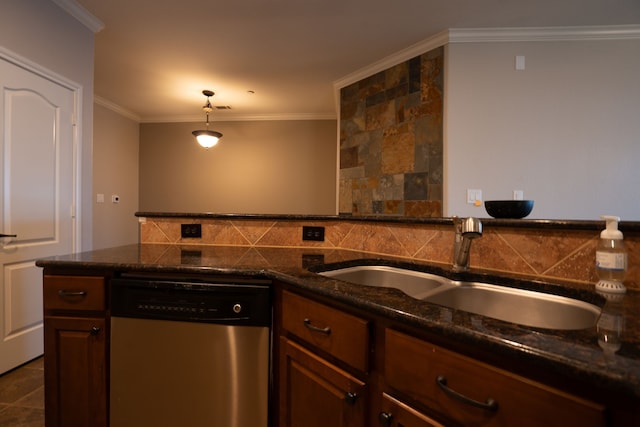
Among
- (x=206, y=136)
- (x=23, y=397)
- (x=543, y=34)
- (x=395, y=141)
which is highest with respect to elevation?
(x=543, y=34)

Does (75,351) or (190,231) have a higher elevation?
(190,231)

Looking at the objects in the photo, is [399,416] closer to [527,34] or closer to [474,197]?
[474,197]

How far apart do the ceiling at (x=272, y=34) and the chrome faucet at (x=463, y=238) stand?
78.7 inches

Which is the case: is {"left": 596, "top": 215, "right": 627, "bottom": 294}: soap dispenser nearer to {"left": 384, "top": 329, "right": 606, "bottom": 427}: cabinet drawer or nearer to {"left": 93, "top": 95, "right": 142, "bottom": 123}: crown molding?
{"left": 384, "top": 329, "right": 606, "bottom": 427}: cabinet drawer

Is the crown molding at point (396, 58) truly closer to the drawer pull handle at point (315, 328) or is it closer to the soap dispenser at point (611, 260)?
the soap dispenser at point (611, 260)

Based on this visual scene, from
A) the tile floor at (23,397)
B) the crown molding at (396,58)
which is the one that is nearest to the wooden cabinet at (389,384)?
the tile floor at (23,397)

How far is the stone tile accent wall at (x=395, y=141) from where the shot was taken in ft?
8.69

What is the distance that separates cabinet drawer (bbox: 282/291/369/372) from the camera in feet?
2.51

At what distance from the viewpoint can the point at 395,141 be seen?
296cm

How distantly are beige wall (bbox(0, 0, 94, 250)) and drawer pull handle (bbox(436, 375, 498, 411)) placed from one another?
2.82m

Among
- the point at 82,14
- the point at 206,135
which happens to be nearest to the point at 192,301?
the point at 82,14

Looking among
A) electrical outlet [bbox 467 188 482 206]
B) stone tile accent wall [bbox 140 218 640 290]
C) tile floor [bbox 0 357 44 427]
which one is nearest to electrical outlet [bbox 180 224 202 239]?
stone tile accent wall [bbox 140 218 640 290]

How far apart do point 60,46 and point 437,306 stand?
119 inches

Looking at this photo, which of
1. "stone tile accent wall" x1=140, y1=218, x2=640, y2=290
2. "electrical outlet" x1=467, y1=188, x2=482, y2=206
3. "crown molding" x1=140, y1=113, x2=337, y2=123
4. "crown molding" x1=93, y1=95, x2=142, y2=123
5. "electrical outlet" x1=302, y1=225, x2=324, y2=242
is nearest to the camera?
"stone tile accent wall" x1=140, y1=218, x2=640, y2=290
